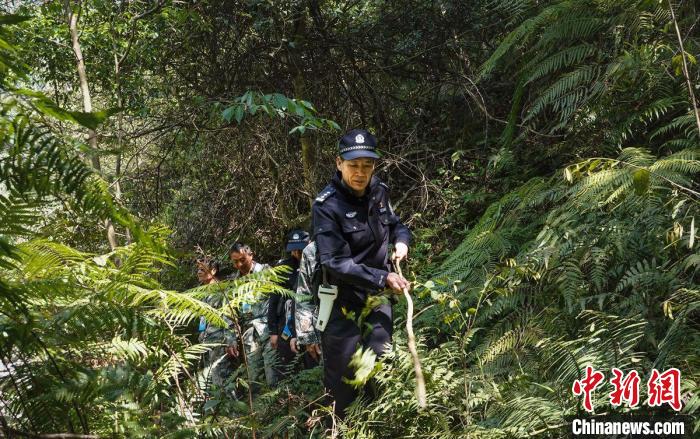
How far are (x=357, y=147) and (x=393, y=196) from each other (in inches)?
138

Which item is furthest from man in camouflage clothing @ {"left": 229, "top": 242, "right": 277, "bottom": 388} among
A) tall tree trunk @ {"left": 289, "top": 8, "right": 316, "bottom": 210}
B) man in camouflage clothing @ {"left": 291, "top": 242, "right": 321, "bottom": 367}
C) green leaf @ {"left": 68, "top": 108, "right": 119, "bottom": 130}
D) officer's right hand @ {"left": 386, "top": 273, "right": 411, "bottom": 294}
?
green leaf @ {"left": 68, "top": 108, "right": 119, "bottom": 130}

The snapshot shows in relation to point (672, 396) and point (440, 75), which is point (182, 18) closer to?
point (440, 75)

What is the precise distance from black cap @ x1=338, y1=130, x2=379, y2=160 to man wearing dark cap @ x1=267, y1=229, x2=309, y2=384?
1766 millimetres

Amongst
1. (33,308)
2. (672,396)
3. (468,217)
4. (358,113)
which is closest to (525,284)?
(672,396)

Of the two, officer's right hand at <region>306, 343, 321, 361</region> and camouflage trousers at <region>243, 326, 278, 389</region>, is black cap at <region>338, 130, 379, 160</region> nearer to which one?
officer's right hand at <region>306, 343, 321, 361</region>

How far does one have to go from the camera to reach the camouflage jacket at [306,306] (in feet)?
14.5

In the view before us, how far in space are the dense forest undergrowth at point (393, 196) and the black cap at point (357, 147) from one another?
0.64m

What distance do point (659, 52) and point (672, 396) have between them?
2.78 meters

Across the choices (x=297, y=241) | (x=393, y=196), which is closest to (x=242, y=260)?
(x=297, y=241)

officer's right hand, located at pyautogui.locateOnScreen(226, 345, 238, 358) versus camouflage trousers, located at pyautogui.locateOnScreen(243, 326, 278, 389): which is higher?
officer's right hand, located at pyautogui.locateOnScreen(226, 345, 238, 358)

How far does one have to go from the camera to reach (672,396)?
2674mm

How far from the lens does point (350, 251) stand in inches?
147

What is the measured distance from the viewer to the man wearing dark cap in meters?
5.43

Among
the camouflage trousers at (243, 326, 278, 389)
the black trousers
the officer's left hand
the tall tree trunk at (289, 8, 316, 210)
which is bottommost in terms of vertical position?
the camouflage trousers at (243, 326, 278, 389)
